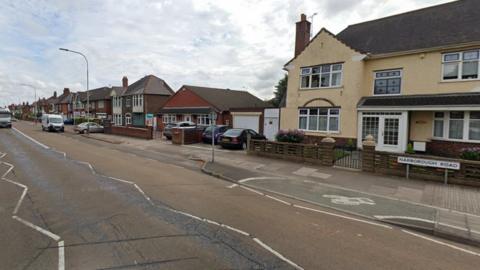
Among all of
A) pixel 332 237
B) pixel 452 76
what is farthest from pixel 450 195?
pixel 452 76

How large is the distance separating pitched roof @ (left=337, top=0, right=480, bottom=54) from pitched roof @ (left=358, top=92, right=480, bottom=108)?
9.39 ft

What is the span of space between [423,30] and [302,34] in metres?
8.39

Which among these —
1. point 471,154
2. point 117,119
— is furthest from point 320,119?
point 117,119

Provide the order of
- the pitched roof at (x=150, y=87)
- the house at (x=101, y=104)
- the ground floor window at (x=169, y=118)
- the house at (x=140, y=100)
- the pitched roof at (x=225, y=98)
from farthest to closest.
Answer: the house at (x=101, y=104) < the pitched roof at (x=150, y=87) < the house at (x=140, y=100) < the ground floor window at (x=169, y=118) < the pitched roof at (x=225, y=98)

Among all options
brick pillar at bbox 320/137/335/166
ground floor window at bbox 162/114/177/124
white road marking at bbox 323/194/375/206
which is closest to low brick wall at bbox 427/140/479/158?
brick pillar at bbox 320/137/335/166

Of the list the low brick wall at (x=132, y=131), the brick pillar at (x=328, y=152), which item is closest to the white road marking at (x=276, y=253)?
the brick pillar at (x=328, y=152)

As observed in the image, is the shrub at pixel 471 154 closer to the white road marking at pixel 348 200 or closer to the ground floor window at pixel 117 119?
the white road marking at pixel 348 200

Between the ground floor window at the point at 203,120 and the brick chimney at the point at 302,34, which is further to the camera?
the ground floor window at the point at 203,120

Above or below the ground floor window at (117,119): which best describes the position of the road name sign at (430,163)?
below

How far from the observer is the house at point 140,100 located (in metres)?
45.1

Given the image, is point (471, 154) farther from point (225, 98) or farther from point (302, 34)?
point (225, 98)

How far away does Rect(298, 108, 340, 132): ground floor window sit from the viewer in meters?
19.7

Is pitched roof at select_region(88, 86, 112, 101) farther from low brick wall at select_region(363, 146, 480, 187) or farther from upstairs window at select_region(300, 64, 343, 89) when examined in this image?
low brick wall at select_region(363, 146, 480, 187)

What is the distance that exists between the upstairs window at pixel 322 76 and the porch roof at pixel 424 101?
2.34 m
